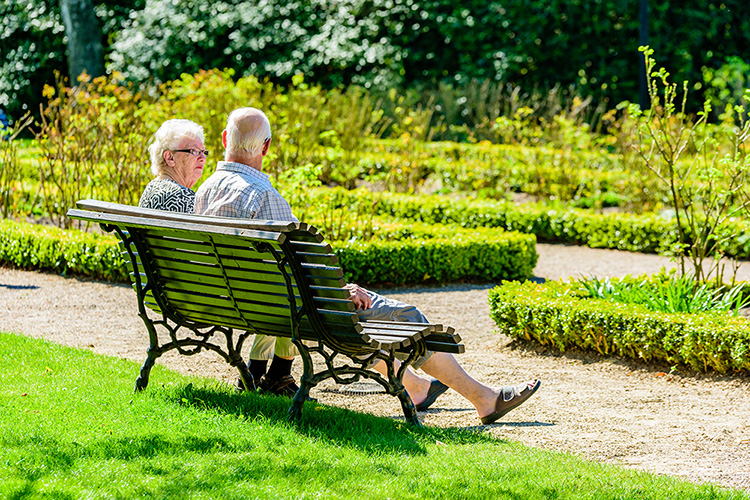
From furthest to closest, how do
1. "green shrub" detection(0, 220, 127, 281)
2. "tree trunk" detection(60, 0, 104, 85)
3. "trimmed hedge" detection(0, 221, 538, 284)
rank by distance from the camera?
"tree trunk" detection(60, 0, 104, 85)
"trimmed hedge" detection(0, 221, 538, 284)
"green shrub" detection(0, 220, 127, 281)

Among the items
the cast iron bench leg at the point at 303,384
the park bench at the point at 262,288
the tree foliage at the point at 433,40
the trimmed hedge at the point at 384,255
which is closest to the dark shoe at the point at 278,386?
the park bench at the point at 262,288

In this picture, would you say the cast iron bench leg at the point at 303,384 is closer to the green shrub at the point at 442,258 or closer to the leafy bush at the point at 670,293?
the leafy bush at the point at 670,293

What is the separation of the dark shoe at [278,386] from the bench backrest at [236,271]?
1.33 ft

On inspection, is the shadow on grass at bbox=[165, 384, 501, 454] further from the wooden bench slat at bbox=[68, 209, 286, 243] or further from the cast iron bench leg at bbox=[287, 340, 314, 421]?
the wooden bench slat at bbox=[68, 209, 286, 243]

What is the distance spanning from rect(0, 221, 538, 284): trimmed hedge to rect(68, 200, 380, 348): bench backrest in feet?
10.8

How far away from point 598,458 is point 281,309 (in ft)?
4.78

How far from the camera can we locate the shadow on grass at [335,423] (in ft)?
11.6

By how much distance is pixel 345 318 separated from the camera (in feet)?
11.8

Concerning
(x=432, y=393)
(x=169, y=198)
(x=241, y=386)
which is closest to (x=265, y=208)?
(x=169, y=198)

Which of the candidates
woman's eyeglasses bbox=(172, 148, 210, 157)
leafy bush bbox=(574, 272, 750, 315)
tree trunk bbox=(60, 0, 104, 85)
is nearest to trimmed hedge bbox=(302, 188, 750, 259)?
leafy bush bbox=(574, 272, 750, 315)

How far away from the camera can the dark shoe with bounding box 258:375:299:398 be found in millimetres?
4340

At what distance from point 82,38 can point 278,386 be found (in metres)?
14.6

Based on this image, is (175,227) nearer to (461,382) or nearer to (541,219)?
(461,382)

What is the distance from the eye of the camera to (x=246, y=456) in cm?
325
